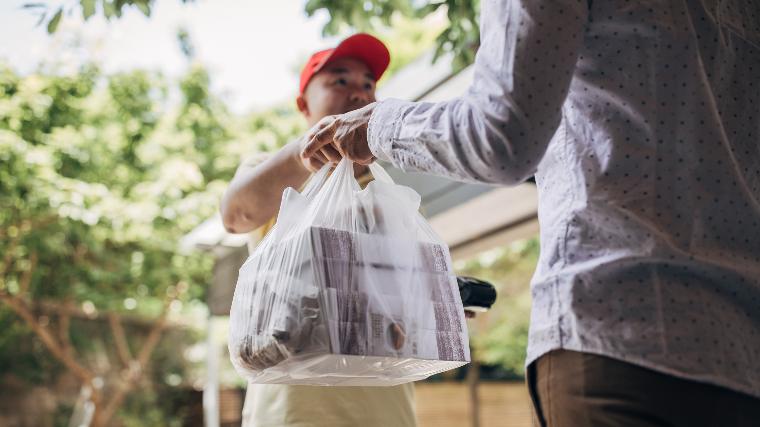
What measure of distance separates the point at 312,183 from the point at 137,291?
823 centimetres

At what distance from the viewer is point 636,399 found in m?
0.77

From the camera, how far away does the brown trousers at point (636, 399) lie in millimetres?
764

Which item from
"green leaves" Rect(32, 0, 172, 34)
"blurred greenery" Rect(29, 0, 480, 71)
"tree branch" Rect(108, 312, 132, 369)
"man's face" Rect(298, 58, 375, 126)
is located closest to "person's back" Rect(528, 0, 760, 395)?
"man's face" Rect(298, 58, 375, 126)

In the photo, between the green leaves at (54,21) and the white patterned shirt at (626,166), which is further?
the green leaves at (54,21)

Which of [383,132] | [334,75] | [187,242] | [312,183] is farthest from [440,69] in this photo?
[187,242]

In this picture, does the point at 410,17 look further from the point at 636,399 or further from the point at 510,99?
the point at 636,399

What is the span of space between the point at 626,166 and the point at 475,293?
71 centimetres

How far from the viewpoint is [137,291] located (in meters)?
8.91

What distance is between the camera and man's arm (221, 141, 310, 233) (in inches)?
58.2

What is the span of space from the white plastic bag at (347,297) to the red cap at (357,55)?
546 millimetres

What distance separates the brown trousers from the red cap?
1.10 metres

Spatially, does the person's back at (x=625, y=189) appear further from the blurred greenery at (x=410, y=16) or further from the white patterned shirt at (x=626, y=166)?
the blurred greenery at (x=410, y=16)

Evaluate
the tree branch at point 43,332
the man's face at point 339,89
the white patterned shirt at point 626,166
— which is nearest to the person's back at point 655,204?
the white patterned shirt at point 626,166

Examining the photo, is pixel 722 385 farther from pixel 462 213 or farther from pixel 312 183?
pixel 462 213
